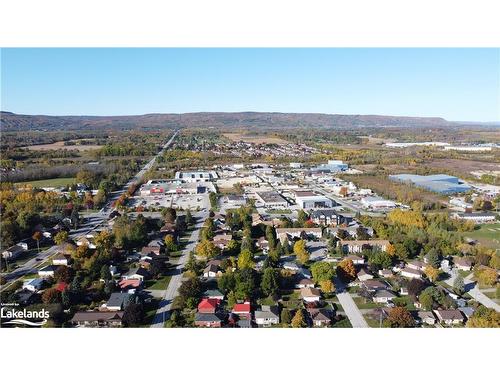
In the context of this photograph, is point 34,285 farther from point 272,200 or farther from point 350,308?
point 272,200

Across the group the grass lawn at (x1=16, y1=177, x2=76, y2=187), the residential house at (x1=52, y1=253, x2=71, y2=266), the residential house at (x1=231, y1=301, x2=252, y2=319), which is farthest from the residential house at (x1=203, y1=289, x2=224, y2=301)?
the grass lawn at (x1=16, y1=177, x2=76, y2=187)

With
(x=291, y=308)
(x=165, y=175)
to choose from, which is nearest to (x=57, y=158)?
(x=165, y=175)

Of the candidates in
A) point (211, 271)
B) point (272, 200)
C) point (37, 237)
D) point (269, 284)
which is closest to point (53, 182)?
point (37, 237)

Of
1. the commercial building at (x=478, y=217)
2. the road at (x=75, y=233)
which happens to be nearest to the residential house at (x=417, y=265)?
the commercial building at (x=478, y=217)

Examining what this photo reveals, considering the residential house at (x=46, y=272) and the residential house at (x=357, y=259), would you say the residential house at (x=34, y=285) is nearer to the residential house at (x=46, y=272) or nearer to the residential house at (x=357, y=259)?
the residential house at (x=46, y=272)

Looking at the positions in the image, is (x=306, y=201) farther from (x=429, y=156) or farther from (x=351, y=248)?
(x=429, y=156)
